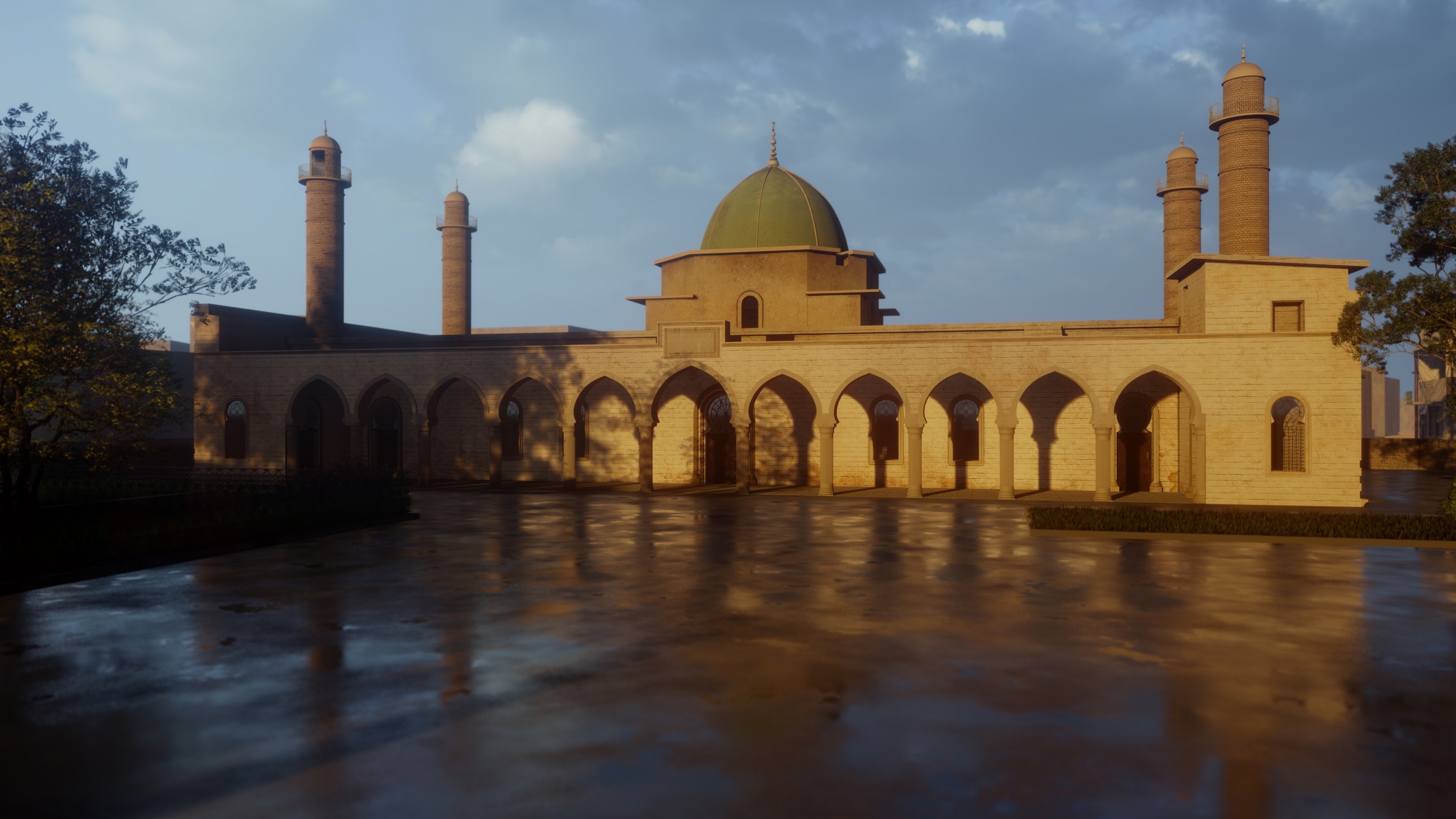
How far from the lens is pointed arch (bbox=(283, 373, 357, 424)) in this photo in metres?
28.1

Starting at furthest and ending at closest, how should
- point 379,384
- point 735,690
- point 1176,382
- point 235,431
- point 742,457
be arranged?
point 235,431, point 379,384, point 742,457, point 1176,382, point 735,690

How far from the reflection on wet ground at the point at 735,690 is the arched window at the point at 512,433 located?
16423 mm

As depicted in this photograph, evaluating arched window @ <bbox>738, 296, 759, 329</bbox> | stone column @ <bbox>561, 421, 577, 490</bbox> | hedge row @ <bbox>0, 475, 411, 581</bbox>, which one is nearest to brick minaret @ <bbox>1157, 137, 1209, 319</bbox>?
arched window @ <bbox>738, 296, 759, 329</bbox>

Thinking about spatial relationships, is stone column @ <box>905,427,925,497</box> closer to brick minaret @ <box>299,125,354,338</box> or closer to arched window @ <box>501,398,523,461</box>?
arched window @ <box>501,398,523,461</box>

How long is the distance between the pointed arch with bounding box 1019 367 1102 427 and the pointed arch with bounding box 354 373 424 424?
16997 millimetres

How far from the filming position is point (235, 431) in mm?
29688

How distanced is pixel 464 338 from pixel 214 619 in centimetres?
2102

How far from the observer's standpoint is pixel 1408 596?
1103 centimetres

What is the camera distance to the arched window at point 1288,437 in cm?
2292

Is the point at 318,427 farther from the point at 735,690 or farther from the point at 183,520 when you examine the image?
the point at 735,690

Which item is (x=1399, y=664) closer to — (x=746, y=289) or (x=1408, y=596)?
(x=1408, y=596)

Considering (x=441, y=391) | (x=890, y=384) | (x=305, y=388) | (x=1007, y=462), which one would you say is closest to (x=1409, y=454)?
(x=1007, y=462)

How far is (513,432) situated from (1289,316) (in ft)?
72.5

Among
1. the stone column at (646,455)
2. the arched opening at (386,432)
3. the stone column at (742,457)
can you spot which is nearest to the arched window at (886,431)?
the stone column at (742,457)
